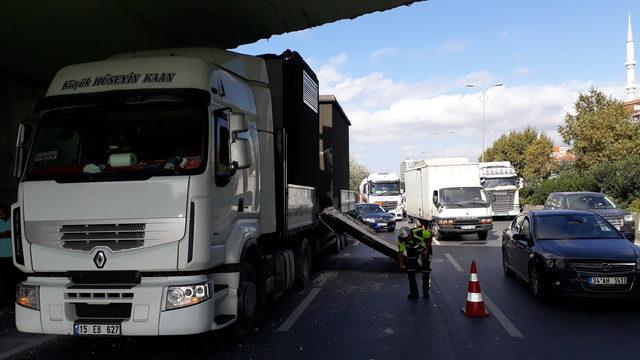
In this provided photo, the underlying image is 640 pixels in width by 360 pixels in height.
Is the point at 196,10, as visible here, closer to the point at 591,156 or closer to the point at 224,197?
the point at 224,197

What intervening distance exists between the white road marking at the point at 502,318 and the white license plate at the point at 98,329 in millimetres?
4587

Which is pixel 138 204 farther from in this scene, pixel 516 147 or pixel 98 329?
pixel 516 147

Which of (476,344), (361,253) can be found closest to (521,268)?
(476,344)

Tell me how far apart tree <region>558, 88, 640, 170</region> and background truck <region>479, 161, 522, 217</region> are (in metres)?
6.79

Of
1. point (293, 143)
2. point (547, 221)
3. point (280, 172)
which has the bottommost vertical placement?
point (547, 221)

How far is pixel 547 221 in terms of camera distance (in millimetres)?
9430

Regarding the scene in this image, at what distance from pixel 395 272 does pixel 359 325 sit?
5067 millimetres

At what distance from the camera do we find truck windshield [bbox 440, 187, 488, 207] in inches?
740

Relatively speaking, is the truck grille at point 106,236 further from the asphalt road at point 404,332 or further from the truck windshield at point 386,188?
the truck windshield at point 386,188

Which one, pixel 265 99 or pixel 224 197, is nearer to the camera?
pixel 224 197

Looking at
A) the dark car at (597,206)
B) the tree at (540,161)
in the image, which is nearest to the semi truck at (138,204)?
the dark car at (597,206)

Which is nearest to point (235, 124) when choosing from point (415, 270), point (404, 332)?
point (404, 332)

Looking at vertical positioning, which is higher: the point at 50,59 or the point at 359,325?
the point at 50,59

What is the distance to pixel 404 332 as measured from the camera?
664 centimetres
